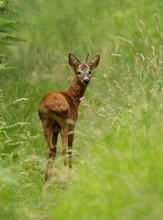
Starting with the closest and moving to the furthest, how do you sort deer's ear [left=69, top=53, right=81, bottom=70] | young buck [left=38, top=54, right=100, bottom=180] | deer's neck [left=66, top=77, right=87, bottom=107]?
young buck [left=38, top=54, right=100, bottom=180] → deer's neck [left=66, top=77, right=87, bottom=107] → deer's ear [left=69, top=53, right=81, bottom=70]

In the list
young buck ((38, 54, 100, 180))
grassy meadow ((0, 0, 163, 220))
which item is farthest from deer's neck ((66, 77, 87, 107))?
grassy meadow ((0, 0, 163, 220))

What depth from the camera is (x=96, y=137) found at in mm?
8539

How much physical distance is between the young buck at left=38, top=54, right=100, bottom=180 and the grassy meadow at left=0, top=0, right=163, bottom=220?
0.58 ft

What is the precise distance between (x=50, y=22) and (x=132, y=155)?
44.9ft

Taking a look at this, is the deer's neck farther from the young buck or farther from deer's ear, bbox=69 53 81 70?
deer's ear, bbox=69 53 81 70

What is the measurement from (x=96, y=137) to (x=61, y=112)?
0.80m

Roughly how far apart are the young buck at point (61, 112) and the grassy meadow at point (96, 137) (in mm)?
177

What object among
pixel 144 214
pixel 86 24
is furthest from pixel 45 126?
pixel 86 24

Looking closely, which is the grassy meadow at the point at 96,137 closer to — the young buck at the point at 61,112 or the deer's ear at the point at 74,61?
the young buck at the point at 61,112

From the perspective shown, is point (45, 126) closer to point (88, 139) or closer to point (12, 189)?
point (88, 139)

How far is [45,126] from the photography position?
9.38m

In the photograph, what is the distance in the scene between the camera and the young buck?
9.12 m

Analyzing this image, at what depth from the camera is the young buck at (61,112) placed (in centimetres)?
912

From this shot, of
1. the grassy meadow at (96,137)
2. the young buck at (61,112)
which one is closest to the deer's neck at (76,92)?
the young buck at (61,112)
